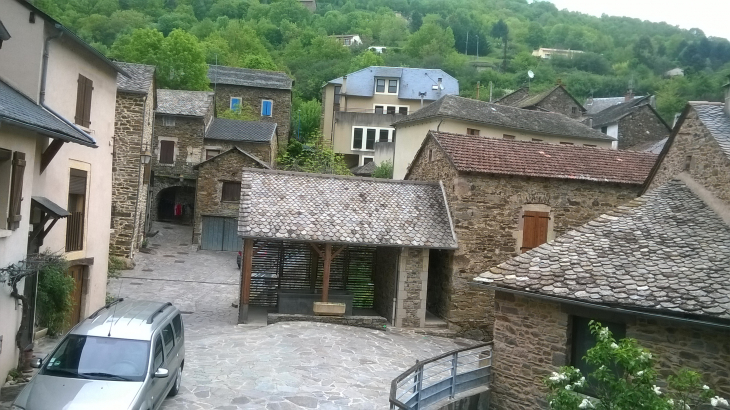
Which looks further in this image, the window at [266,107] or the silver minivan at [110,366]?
the window at [266,107]

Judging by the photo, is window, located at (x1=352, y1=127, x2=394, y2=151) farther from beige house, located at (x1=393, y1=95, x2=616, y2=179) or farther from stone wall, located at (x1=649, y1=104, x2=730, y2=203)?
stone wall, located at (x1=649, y1=104, x2=730, y2=203)

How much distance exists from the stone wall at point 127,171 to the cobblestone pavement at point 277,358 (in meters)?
3.13

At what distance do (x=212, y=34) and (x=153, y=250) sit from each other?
153ft

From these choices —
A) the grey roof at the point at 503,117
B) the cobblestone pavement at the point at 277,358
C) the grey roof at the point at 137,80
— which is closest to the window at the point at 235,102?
the grey roof at the point at 503,117

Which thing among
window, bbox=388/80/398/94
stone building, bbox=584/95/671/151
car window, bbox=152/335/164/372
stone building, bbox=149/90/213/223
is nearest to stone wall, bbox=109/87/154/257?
stone building, bbox=149/90/213/223

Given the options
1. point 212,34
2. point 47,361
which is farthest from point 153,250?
point 212,34

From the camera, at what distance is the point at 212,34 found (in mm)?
70000

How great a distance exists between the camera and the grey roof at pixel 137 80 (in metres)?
24.5

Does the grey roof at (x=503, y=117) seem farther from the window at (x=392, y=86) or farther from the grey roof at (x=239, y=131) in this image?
the window at (x=392, y=86)

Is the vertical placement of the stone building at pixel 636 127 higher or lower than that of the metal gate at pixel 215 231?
higher

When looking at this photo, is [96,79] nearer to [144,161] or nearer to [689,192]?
[144,161]

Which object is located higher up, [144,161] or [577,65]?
[577,65]

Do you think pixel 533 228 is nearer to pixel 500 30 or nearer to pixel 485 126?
pixel 485 126

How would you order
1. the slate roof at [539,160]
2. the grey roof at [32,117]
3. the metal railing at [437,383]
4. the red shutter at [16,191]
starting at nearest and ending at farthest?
the grey roof at [32,117]
the red shutter at [16,191]
the metal railing at [437,383]
the slate roof at [539,160]
